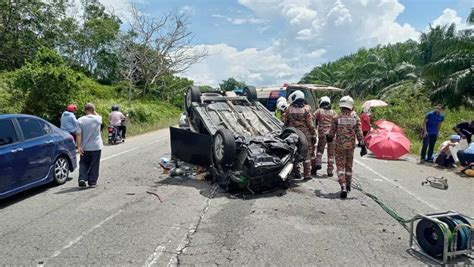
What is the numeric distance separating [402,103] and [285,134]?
19819 mm

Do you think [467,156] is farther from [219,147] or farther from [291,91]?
[291,91]

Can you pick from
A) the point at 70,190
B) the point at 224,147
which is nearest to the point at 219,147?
the point at 224,147

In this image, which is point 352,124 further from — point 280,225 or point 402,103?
point 402,103

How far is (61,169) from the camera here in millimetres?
8508

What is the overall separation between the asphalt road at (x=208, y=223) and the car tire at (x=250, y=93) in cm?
327

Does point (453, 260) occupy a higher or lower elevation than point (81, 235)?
higher

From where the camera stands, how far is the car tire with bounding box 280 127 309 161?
26.6 ft

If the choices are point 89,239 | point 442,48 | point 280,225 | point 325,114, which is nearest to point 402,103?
point 442,48

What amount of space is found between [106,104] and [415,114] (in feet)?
59.4

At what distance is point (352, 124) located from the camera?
7520mm

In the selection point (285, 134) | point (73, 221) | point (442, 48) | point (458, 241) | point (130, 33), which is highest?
point (130, 33)

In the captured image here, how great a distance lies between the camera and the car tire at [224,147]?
766 cm

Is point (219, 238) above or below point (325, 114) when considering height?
below

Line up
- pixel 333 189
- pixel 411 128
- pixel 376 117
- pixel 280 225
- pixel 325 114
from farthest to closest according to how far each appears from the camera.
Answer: pixel 376 117 → pixel 411 128 → pixel 325 114 → pixel 333 189 → pixel 280 225
